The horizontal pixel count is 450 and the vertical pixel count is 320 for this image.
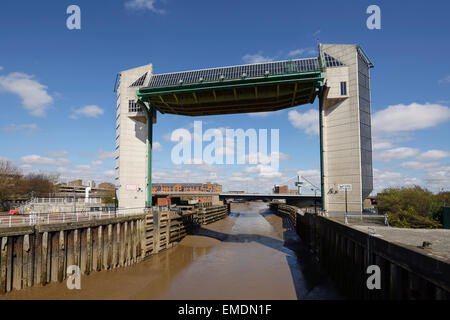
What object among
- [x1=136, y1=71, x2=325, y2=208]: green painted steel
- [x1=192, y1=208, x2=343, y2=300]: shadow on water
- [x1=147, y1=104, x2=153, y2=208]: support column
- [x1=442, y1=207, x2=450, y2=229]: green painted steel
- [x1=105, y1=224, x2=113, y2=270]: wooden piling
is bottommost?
[x1=192, y1=208, x2=343, y2=300]: shadow on water

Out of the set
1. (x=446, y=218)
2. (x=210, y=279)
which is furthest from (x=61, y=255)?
(x=446, y=218)

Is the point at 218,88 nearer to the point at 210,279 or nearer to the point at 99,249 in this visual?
the point at 210,279

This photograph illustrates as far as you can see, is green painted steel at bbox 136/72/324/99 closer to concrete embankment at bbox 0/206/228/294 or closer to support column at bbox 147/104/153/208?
support column at bbox 147/104/153/208

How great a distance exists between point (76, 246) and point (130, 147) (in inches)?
637

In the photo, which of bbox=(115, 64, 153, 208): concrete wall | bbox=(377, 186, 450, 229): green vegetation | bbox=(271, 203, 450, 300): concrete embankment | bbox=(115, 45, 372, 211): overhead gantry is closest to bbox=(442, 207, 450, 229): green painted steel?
bbox=(377, 186, 450, 229): green vegetation

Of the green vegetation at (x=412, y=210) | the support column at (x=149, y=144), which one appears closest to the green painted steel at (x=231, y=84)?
the support column at (x=149, y=144)

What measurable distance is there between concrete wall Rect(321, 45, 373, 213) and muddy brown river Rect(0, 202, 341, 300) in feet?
28.4

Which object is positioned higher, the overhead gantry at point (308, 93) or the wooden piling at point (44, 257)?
the overhead gantry at point (308, 93)

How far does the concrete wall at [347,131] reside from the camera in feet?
89.3

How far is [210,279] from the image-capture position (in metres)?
22.5

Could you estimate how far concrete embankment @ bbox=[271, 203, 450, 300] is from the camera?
8531 millimetres

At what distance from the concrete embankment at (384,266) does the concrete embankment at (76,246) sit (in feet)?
66.6

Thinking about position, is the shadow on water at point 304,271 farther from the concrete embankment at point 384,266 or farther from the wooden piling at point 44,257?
the wooden piling at point 44,257
